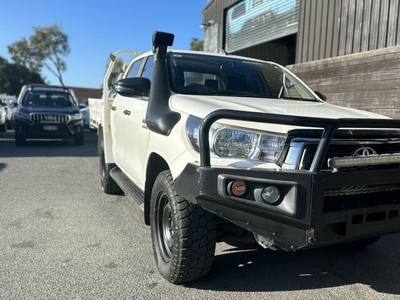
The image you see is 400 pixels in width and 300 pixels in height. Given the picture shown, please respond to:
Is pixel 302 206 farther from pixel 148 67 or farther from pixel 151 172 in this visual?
pixel 148 67

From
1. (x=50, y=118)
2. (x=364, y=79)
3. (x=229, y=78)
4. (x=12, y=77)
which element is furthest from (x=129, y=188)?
(x=12, y=77)

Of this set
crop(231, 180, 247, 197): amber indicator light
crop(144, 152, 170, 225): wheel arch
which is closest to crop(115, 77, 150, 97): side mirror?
crop(144, 152, 170, 225): wheel arch

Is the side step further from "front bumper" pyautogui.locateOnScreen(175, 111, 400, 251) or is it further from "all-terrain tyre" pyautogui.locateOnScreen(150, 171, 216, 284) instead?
"front bumper" pyautogui.locateOnScreen(175, 111, 400, 251)

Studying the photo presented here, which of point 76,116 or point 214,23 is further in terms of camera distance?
point 214,23

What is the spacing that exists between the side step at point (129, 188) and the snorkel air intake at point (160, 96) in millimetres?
849

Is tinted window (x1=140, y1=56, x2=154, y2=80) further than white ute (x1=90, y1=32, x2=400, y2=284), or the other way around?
tinted window (x1=140, y1=56, x2=154, y2=80)

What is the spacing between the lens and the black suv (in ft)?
37.7

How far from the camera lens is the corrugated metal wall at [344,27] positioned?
7.15 m

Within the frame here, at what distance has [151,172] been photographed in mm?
3455

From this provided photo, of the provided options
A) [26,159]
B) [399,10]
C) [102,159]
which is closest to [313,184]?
[102,159]

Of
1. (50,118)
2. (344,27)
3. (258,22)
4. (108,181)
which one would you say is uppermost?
(258,22)

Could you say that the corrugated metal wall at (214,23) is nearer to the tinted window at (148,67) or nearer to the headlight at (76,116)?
the headlight at (76,116)

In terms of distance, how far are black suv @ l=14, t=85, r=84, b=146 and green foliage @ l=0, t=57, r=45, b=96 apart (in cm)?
3619

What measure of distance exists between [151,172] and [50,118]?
9222 mm
